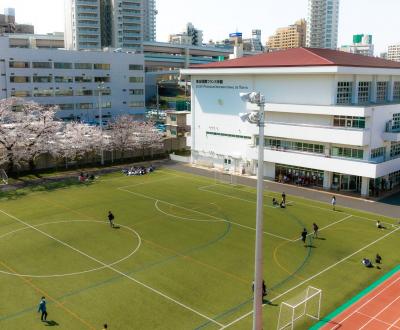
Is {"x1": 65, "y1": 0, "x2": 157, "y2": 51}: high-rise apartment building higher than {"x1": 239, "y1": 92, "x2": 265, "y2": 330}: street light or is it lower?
higher

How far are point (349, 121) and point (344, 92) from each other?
4.87 metres

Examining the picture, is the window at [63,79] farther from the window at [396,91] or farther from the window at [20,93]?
the window at [396,91]

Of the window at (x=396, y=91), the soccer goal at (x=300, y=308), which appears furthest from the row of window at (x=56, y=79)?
the soccer goal at (x=300, y=308)

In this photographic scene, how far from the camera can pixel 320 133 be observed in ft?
174

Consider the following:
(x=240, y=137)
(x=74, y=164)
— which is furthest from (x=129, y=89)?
(x=240, y=137)

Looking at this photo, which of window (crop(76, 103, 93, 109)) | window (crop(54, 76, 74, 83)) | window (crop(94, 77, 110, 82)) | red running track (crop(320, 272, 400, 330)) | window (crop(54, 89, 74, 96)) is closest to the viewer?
red running track (crop(320, 272, 400, 330))

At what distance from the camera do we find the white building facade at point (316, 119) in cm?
5134

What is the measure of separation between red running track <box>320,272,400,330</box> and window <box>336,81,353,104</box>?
30650 millimetres

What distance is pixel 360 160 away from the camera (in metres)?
51.0

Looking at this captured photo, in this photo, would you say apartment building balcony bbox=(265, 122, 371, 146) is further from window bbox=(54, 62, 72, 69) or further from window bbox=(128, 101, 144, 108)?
window bbox=(128, 101, 144, 108)

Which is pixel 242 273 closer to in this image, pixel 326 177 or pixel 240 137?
pixel 326 177

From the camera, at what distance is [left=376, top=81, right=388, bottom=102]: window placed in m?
60.2

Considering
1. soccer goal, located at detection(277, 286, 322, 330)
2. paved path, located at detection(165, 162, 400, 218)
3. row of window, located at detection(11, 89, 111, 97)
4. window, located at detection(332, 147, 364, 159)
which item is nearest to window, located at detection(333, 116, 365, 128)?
window, located at detection(332, 147, 364, 159)

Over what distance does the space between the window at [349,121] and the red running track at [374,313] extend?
26.2 metres
